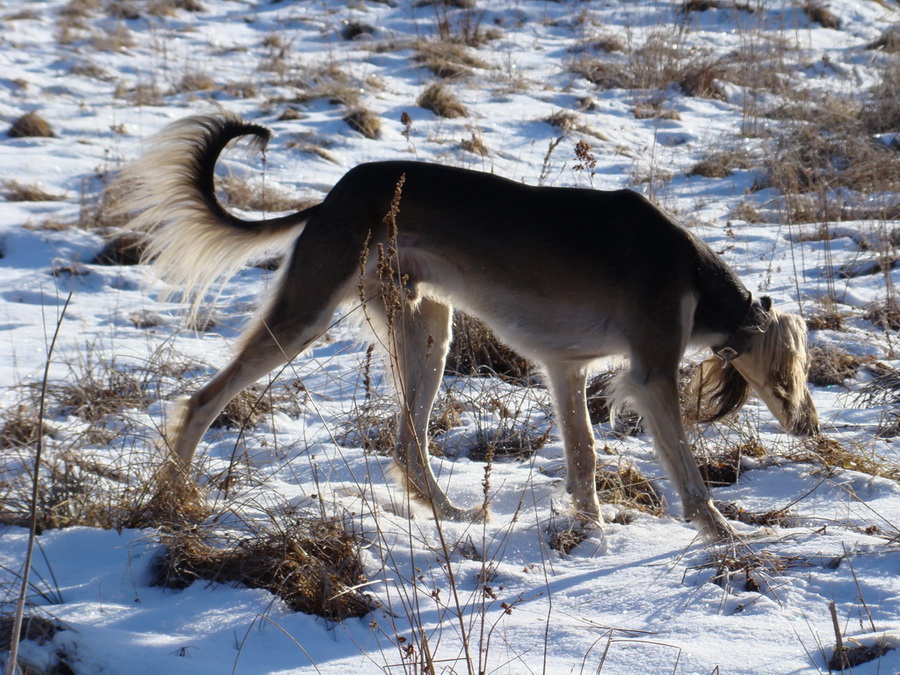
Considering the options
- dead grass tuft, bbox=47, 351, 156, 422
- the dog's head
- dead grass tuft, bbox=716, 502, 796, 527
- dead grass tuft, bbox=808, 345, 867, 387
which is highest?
the dog's head

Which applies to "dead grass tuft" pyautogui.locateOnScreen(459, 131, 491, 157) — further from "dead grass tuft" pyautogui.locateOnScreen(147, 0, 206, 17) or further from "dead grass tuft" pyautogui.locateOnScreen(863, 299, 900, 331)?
"dead grass tuft" pyautogui.locateOnScreen(147, 0, 206, 17)

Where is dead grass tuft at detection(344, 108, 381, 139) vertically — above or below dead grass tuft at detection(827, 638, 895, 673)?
below

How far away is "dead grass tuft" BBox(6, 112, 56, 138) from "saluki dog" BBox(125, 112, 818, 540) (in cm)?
516

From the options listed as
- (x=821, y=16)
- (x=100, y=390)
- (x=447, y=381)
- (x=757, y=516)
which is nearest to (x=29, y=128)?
(x=100, y=390)

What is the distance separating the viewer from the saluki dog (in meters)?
3.55

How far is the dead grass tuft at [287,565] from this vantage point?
261 centimetres

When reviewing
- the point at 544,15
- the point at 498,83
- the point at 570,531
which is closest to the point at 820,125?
the point at 498,83

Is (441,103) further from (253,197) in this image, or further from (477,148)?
(253,197)

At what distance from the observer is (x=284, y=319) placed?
3.62 m

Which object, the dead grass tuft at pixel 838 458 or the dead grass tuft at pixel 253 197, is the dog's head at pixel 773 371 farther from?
the dead grass tuft at pixel 253 197

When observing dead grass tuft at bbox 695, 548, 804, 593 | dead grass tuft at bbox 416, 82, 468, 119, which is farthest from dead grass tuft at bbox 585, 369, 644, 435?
dead grass tuft at bbox 416, 82, 468, 119

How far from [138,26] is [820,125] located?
871cm

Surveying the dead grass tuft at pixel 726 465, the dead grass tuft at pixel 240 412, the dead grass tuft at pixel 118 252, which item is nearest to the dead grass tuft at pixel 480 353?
the dead grass tuft at pixel 240 412

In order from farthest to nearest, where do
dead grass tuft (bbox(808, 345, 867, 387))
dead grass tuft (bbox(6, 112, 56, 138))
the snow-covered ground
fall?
1. dead grass tuft (bbox(6, 112, 56, 138))
2. dead grass tuft (bbox(808, 345, 867, 387))
3. the snow-covered ground
